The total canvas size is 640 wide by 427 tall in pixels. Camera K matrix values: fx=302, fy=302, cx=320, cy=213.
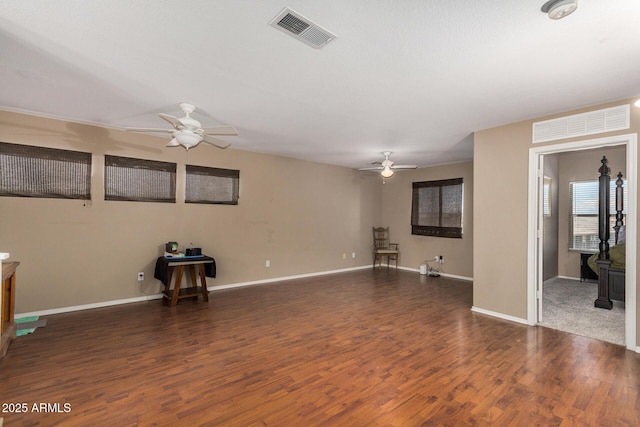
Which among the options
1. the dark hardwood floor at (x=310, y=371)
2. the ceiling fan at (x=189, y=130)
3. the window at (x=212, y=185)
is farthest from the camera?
the window at (x=212, y=185)

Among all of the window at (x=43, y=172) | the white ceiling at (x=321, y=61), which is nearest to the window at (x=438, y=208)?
the white ceiling at (x=321, y=61)

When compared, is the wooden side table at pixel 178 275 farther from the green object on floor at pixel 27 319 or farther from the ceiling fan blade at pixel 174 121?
the ceiling fan blade at pixel 174 121

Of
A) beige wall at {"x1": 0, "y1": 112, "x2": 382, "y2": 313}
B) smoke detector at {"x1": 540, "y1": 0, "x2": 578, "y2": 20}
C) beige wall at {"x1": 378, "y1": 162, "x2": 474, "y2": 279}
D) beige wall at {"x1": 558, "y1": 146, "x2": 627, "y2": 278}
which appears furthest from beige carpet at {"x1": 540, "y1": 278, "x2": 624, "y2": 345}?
beige wall at {"x1": 0, "y1": 112, "x2": 382, "y2": 313}

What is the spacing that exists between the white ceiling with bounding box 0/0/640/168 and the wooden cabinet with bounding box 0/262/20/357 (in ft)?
5.85

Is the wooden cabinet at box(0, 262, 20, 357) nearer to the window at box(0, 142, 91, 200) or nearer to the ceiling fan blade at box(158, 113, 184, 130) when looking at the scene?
the window at box(0, 142, 91, 200)

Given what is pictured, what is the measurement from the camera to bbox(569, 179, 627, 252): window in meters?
6.29

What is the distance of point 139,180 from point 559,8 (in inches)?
199

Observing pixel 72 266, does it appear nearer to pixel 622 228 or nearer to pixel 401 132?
pixel 401 132

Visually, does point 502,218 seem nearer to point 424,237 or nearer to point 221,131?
point 424,237

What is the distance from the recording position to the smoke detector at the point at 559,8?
1.67 metres

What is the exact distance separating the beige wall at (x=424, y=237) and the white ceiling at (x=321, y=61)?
9.82 ft

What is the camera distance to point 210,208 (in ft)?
17.4

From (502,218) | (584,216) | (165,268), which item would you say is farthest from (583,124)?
(165,268)

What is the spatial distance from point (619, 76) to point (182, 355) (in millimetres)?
4630
